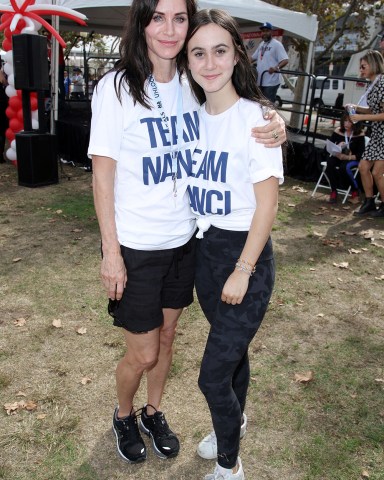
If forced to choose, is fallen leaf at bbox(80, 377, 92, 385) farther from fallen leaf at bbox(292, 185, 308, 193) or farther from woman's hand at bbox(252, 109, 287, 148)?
fallen leaf at bbox(292, 185, 308, 193)

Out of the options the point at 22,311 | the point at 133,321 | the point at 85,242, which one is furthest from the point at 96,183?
the point at 85,242

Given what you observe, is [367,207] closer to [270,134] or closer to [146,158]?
[270,134]

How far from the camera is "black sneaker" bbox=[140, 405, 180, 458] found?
2.50m

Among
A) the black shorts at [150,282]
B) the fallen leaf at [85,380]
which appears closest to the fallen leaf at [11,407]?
the fallen leaf at [85,380]

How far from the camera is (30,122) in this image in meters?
7.64

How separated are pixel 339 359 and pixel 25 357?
7.29 feet

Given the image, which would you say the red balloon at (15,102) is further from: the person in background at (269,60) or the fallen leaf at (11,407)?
the fallen leaf at (11,407)

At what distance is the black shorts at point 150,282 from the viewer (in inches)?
80.0

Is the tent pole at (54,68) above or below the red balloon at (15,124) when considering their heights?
above

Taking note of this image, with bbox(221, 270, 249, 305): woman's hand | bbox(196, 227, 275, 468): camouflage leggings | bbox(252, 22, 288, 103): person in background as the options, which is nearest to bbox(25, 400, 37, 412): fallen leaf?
bbox(196, 227, 275, 468): camouflage leggings

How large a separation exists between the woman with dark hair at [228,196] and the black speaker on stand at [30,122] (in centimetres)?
594

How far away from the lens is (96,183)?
6.24ft

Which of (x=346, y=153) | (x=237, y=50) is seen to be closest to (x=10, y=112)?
(x=346, y=153)

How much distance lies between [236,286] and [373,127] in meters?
5.44
